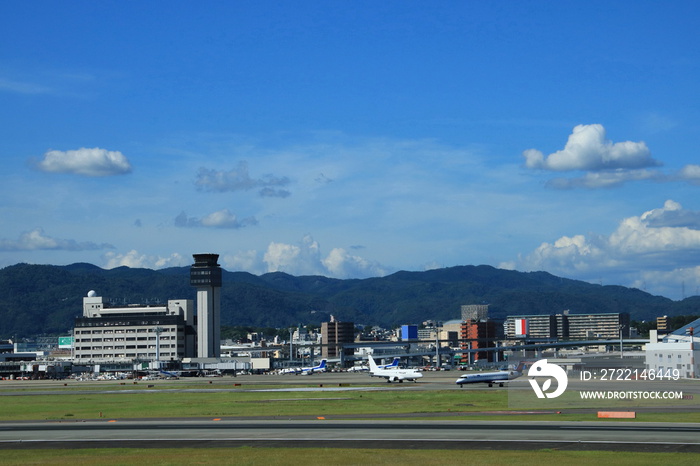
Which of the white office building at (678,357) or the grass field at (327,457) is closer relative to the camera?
the grass field at (327,457)

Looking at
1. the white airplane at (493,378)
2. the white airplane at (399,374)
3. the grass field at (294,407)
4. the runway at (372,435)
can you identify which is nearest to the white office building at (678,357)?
the white airplane at (493,378)

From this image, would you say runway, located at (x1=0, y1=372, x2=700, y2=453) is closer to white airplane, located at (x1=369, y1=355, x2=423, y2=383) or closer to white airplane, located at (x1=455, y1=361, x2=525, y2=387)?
white airplane, located at (x1=455, y1=361, x2=525, y2=387)

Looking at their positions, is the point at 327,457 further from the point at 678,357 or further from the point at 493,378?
the point at 678,357

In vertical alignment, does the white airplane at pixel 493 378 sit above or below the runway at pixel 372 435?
below

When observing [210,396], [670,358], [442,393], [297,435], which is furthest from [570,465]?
[670,358]

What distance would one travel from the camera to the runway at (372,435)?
196 feet

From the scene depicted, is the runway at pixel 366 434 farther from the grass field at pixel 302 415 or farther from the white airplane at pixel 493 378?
the white airplane at pixel 493 378

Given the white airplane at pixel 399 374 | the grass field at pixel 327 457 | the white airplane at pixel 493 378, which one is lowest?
the white airplane at pixel 399 374

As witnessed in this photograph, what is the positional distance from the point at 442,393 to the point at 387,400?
18.5m

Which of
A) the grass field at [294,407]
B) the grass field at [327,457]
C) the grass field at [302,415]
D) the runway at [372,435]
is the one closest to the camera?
the grass field at [327,457]

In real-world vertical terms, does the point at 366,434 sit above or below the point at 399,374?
above

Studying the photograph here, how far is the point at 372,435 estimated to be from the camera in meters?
66.5

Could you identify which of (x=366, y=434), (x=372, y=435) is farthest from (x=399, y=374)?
(x=372, y=435)

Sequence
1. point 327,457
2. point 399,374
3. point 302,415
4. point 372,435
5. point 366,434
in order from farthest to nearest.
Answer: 1. point 399,374
2. point 302,415
3. point 366,434
4. point 372,435
5. point 327,457
